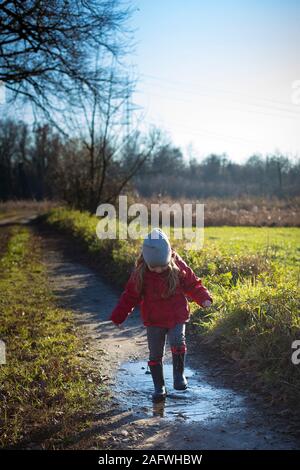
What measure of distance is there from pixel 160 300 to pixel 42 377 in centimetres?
152

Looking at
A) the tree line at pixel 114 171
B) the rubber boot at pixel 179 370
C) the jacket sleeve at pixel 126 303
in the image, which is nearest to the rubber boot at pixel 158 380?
the rubber boot at pixel 179 370

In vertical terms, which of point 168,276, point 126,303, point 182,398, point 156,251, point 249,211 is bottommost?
point 182,398

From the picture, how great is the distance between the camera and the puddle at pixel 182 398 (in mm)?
4270

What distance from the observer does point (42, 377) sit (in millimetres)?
4996

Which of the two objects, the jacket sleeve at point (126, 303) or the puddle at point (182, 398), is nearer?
the puddle at point (182, 398)

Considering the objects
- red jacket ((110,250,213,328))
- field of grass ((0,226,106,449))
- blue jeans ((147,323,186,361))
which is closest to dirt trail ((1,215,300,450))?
field of grass ((0,226,106,449))

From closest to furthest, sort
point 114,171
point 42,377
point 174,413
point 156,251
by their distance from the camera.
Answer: point 174,413
point 156,251
point 42,377
point 114,171

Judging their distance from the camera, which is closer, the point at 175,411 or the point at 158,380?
the point at 175,411

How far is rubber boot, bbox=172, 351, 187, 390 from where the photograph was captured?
183 inches

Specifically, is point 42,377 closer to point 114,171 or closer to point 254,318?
point 254,318

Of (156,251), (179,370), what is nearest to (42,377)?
(179,370)

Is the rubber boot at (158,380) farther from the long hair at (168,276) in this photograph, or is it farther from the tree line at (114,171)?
the tree line at (114,171)

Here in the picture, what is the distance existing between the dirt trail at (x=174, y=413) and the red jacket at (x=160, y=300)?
29.8 inches

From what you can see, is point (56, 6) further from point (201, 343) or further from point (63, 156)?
point (63, 156)
